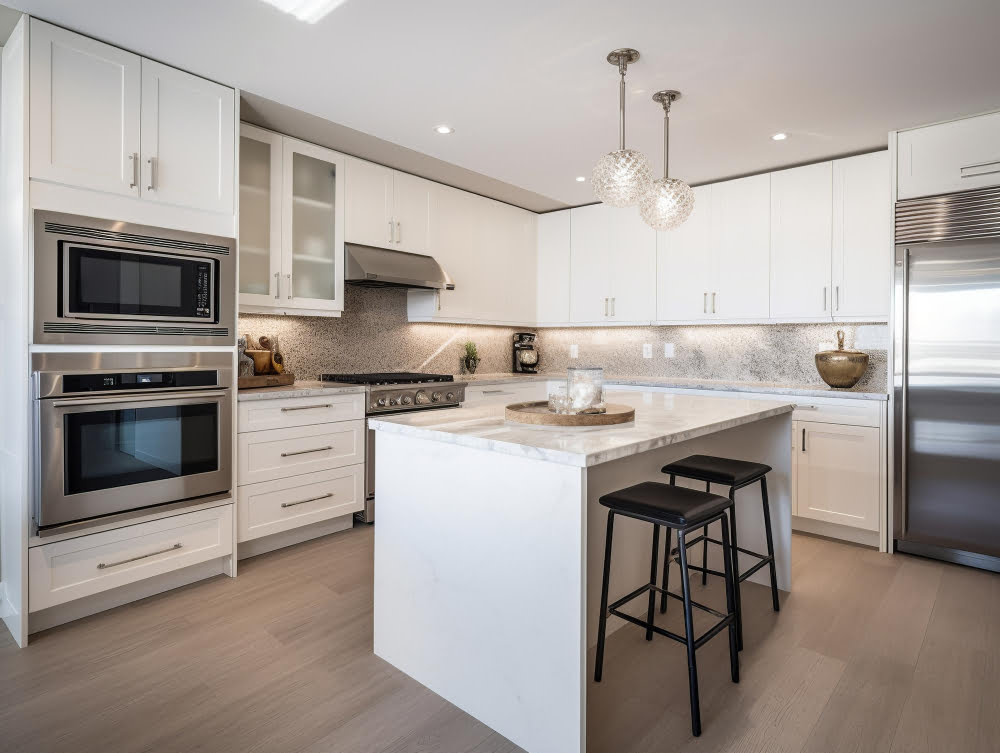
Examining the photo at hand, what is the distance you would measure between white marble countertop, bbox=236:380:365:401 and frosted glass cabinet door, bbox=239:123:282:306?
0.51 m

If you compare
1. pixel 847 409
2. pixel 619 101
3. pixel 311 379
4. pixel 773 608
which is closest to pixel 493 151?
pixel 619 101

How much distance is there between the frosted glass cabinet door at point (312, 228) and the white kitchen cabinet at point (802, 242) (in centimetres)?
288

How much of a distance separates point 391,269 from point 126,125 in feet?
5.40

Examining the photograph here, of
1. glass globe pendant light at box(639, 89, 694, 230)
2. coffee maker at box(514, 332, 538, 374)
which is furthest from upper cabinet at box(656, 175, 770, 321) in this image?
glass globe pendant light at box(639, 89, 694, 230)

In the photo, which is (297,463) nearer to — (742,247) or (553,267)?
(553,267)

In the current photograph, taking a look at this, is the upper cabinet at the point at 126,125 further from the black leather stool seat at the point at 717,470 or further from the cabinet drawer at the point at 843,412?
the cabinet drawer at the point at 843,412

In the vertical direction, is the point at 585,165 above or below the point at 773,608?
above

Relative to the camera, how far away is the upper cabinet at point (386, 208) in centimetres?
379

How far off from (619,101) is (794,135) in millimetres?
1197

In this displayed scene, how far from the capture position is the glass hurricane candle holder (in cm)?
211

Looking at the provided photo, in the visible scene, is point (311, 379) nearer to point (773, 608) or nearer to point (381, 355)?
point (381, 355)

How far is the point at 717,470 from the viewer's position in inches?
93.0

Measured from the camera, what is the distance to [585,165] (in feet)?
12.9

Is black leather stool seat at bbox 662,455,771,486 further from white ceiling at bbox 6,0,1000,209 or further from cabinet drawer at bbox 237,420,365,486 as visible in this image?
cabinet drawer at bbox 237,420,365,486
